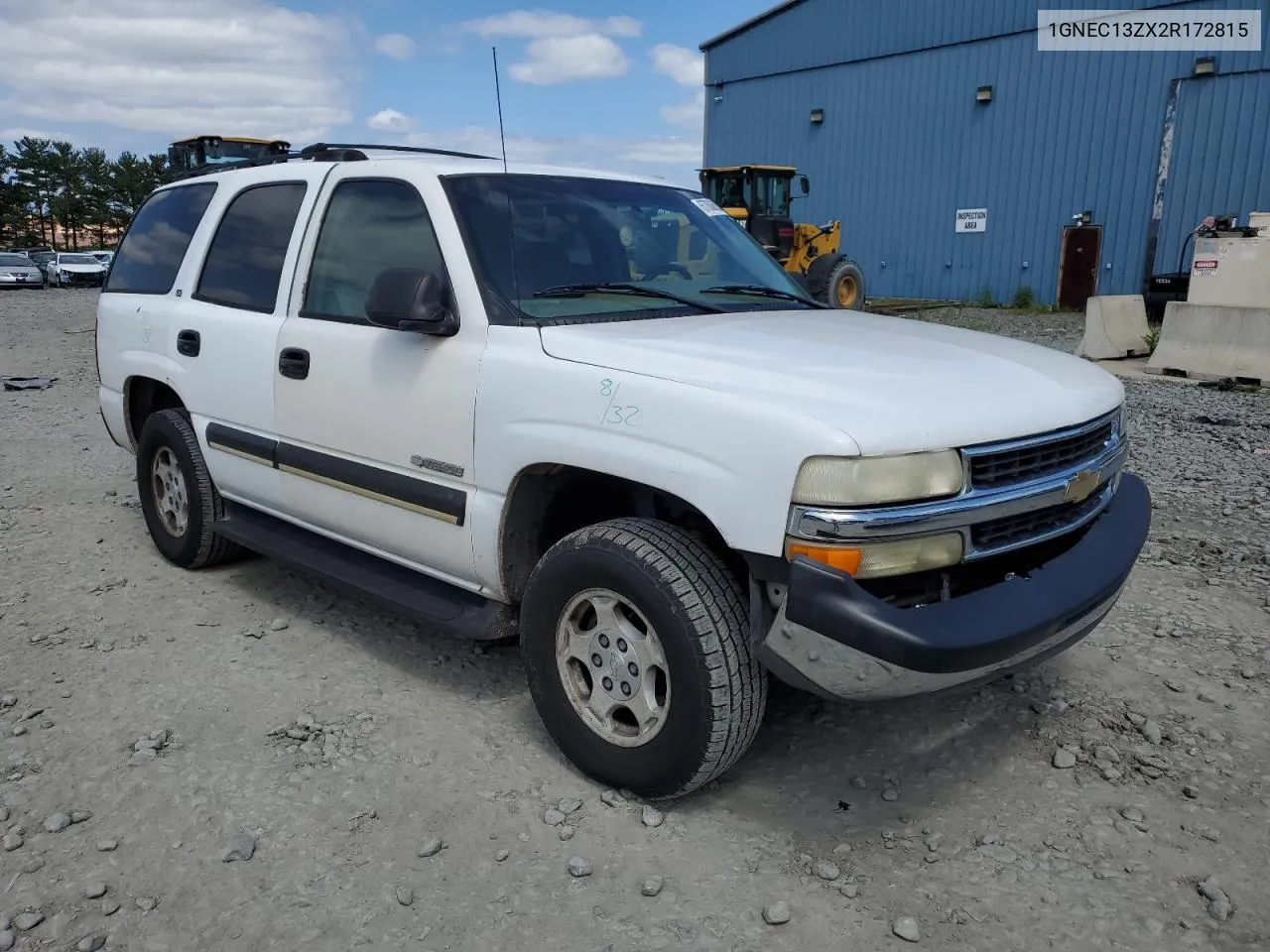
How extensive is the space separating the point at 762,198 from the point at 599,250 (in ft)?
54.8

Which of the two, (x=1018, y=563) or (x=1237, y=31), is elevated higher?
(x=1237, y=31)

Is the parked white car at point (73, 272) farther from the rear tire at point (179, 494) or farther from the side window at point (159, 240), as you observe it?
the rear tire at point (179, 494)

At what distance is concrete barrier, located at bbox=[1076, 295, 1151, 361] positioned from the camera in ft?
38.0

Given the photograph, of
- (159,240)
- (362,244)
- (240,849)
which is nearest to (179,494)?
(159,240)

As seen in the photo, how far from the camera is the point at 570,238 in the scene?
11.2ft

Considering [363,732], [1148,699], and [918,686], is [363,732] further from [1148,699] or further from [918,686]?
[1148,699]

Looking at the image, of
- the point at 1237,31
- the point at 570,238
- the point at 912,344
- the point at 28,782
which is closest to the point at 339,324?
the point at 570,238

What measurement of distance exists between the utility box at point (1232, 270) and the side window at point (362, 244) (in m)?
Result: 10.7

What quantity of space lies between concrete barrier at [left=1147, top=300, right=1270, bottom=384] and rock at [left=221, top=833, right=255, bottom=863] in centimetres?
1027

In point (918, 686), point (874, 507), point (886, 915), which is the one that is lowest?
point (886, 915)

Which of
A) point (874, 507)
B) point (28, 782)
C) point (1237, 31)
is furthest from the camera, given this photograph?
point (1237, 31)

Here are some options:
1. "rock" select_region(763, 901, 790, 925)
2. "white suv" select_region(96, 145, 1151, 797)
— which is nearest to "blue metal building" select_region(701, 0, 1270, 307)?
"white suv" select_region(96, 145, 1151, 797)

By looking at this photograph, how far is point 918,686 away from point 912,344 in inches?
45.9

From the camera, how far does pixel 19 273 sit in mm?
31781
